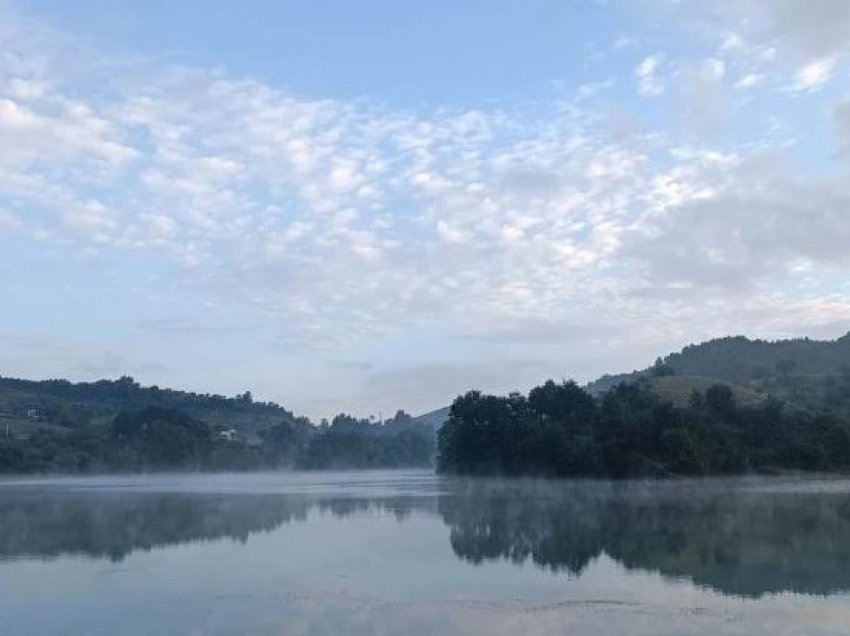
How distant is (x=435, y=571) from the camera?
77.6 feet

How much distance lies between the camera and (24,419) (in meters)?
154

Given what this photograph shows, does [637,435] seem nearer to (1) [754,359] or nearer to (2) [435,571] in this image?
(2) [435,571]

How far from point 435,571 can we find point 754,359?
507 feet

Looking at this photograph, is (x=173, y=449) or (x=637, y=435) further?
(x=173, y=449)

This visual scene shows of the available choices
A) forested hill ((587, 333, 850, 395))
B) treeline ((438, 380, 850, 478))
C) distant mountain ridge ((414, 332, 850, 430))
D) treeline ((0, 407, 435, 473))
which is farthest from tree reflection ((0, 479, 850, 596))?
forested hill ((587, 333, 850, 395))

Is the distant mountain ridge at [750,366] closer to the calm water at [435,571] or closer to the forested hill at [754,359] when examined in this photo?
the forested hill at [754,359]

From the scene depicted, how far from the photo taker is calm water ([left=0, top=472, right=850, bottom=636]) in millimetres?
17000

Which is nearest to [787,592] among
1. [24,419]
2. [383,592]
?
[383,592]

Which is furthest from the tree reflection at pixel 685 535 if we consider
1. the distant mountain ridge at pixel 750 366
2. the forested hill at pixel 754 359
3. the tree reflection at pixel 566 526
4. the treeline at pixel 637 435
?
the forested hill at pixel 754 359

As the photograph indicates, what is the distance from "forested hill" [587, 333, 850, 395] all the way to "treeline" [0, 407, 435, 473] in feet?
167

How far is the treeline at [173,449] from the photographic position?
436ft

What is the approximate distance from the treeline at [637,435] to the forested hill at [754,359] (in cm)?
4677

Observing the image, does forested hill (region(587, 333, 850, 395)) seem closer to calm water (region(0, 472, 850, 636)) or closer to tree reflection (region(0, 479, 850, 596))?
tree reflection (region(0, 479, 850, 596))

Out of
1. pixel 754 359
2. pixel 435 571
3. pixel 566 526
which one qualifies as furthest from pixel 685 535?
pixel 754 359
